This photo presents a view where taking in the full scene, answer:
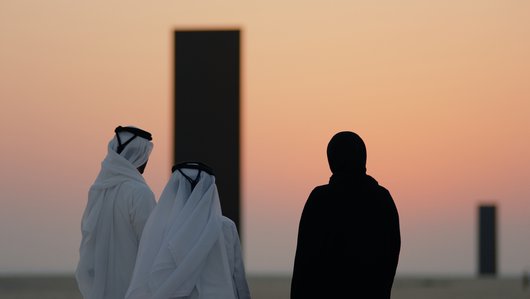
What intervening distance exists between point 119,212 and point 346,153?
5.14ft

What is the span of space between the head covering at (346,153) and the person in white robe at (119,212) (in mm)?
1290

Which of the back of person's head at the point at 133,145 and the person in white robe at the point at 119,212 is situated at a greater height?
the back of person's head at the point at 133,145

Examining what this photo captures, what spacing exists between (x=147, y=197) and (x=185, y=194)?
54 centimetres

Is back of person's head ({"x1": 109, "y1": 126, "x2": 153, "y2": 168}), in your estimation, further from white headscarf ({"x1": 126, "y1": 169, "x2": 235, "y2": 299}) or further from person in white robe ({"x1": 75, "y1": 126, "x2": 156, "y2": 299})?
white headscarf ({"x1": 126, "y1": 169, "x2": 235, "y2": 299})

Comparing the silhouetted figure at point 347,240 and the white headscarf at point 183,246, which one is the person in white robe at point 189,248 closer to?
the white headscarf at point 183,246

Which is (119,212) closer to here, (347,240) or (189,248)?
(189,248)

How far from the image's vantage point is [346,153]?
714 cm

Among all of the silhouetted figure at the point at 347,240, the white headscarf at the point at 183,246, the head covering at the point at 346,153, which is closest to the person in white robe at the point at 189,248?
the white headscarf at the point at 183,246

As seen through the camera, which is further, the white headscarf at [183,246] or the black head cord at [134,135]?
the black head cord at [134,135]

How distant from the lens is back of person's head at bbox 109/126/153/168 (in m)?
8.02

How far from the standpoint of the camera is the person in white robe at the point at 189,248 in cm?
745

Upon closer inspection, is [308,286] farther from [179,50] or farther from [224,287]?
[179,50]

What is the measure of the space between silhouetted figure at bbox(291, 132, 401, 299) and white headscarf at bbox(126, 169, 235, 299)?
0.45 metres

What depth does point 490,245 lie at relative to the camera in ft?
117
